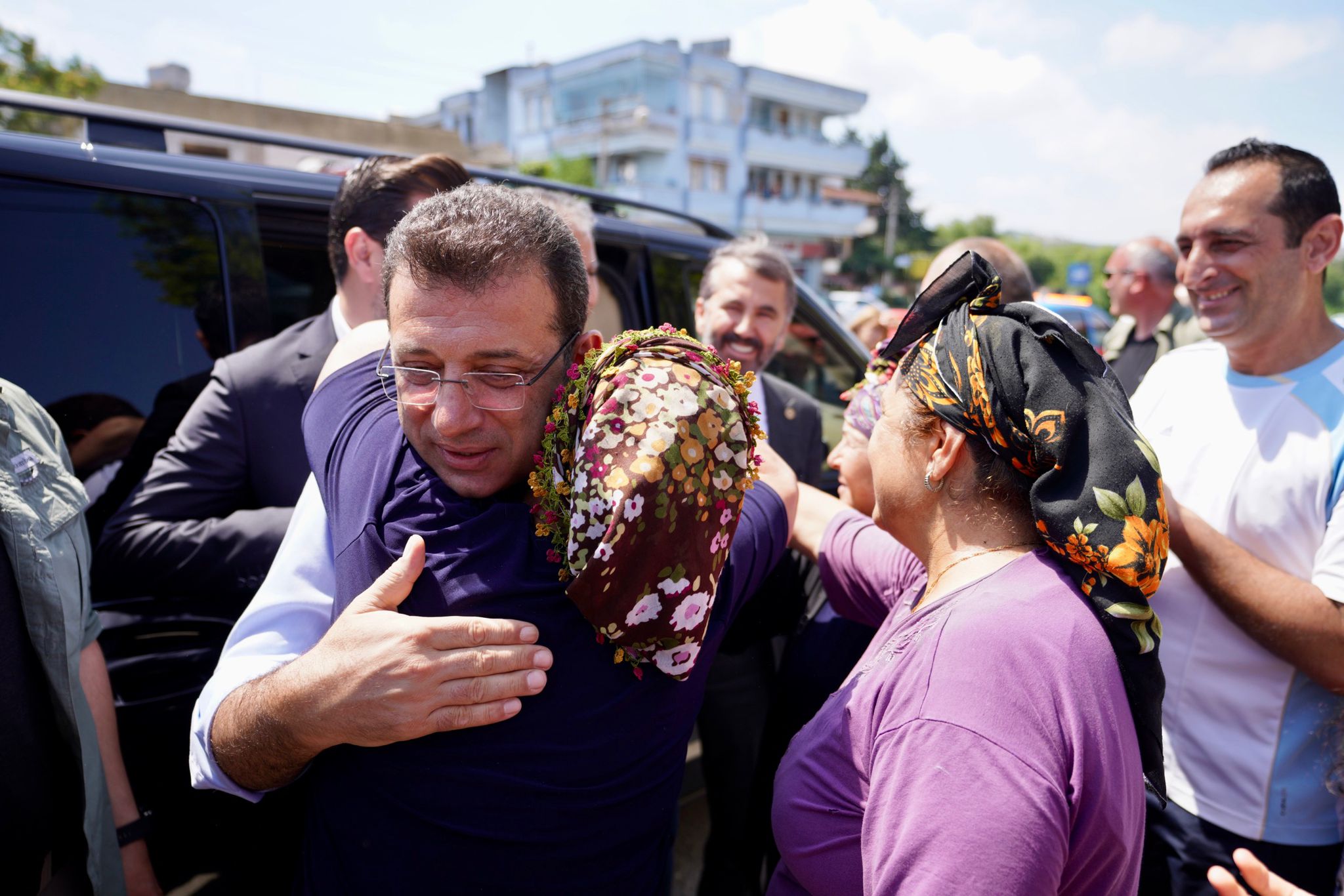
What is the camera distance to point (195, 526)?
2002mm

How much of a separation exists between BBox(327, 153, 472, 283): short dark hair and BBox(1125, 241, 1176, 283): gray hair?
5066mm

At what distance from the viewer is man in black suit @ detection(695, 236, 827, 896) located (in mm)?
2355

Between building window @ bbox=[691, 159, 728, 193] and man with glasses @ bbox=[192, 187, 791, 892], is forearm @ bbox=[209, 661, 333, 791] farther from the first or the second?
building window @ bbox=[691, 159, 728, 193]

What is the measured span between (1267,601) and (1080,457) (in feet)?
3.06

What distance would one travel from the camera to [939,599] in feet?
4.47

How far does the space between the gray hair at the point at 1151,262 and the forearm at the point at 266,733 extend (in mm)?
5930

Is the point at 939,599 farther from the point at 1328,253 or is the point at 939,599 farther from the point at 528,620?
the point at 1328,253

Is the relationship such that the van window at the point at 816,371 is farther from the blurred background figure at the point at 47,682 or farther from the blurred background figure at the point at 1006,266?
the blurred background figure at the point at 47,682

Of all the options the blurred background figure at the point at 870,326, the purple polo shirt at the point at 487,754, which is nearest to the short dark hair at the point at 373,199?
the purple polo shirt at the point at 487,754

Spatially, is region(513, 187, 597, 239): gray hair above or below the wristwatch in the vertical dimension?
above

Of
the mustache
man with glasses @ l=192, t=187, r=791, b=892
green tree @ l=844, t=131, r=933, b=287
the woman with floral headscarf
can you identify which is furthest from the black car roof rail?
green tree @ l=844, t=131, r=933, b=287

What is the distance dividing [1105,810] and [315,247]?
2623 mm

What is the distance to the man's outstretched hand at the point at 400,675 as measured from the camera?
1129mm

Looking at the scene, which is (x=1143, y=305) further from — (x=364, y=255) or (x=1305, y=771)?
(x=364, y=255)
